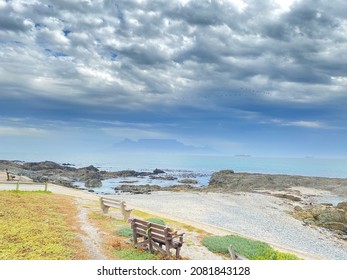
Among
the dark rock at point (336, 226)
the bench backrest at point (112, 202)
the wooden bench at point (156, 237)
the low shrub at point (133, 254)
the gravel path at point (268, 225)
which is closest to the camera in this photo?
→ the wooden bench at point (156, 237)

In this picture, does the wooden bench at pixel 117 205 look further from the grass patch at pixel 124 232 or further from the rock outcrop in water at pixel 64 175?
the rock outcrop in water at pixel 64 175

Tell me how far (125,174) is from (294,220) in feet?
272

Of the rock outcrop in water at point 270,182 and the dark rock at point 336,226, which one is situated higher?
the rock outcrop in water at point 270,182

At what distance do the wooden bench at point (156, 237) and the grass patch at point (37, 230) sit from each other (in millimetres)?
2801

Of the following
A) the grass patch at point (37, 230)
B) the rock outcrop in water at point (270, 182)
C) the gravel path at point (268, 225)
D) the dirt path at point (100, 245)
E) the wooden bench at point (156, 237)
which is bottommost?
the gravel path at point (268, 225)

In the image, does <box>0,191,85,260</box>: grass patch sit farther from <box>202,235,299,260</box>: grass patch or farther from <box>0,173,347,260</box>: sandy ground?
<box>202,235,299,260</box>: grass patch

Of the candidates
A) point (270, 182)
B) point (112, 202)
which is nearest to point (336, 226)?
point (112, 202)

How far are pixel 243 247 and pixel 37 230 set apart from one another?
11227mm

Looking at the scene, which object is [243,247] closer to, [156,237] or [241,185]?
[156,237]

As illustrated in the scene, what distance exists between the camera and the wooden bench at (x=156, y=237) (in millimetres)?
14781

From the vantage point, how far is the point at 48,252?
48.5 ft

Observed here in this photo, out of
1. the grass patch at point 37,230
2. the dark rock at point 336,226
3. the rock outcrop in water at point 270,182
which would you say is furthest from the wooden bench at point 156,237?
the rock outcrop in water at point 270,182

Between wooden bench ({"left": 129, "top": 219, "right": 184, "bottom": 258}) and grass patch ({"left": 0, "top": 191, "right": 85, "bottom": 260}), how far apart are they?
280 cm
